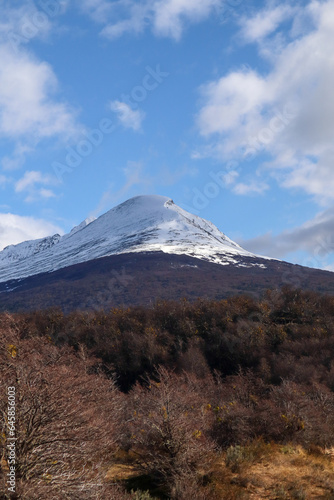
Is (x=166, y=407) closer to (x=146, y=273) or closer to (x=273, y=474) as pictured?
(x=273, y=474)

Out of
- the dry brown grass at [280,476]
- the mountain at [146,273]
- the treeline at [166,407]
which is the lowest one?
the dry brown grass at [280,476]

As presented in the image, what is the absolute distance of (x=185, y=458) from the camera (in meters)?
10.0

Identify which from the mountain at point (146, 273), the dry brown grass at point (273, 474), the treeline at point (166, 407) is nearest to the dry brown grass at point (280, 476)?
the dry brown grass at point (273, 474)

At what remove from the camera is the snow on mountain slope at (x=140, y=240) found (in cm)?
12300

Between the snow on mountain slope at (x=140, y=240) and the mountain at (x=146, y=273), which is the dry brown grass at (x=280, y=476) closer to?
the mountain at (x=146, y=273)

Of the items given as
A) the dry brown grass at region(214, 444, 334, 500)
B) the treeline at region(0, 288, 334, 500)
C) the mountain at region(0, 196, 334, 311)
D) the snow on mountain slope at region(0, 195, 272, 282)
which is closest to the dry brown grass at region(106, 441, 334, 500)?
the dry brown grass at region(214, 444, 334, 500)

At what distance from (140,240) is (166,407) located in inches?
4997

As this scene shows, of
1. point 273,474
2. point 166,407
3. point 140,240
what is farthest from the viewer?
point 140,240

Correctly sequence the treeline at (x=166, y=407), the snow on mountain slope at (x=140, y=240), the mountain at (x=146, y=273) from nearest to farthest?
the treeline at (x=166, y=407) → the mountain at (x=146, y=273) → the snow on mountain slope at (x=140, y=240)

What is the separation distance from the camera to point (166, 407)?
10.3 m

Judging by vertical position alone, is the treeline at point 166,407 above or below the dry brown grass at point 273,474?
above

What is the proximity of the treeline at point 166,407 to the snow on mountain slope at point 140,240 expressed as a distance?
2972 inches

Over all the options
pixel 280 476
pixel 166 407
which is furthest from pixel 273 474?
pixel 166 407

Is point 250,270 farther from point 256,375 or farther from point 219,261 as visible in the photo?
point 256,375
